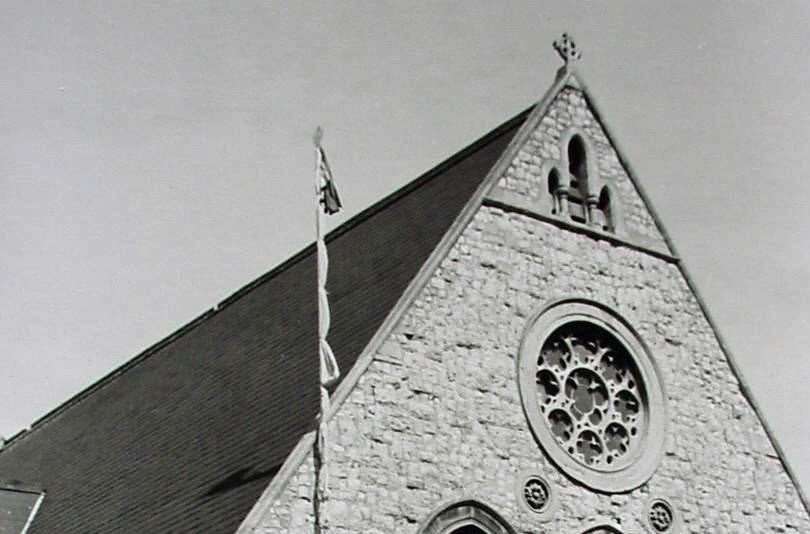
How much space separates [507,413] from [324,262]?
10.5ft

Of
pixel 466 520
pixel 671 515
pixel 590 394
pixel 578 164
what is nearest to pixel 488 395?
pixel 466 520

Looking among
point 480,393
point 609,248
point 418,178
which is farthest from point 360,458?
point 418,178

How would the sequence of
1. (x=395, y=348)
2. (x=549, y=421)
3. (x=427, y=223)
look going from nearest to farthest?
(x=395, y=348) → (x=549, y=421) → (x=427, y=223)

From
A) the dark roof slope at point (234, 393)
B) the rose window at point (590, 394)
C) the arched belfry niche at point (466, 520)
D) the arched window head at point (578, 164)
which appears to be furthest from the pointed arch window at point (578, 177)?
the arched belfry niche at point (466, 520)

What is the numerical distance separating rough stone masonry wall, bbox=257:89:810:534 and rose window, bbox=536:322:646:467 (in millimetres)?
525

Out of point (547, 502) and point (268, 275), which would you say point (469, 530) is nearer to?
point (547, 502)

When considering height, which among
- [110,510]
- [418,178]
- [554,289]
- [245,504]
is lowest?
[245,504]

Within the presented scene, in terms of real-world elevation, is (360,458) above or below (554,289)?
below

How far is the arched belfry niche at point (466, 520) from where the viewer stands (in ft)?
53.9

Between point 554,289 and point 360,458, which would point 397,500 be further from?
point 554,289

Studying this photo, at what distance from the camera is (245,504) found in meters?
15.7

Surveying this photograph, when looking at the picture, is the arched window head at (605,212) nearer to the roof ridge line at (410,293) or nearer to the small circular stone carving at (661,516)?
the roof ridge line at (410,293)

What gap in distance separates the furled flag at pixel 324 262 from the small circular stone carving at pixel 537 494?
121 inches

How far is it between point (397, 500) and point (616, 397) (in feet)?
14.6
